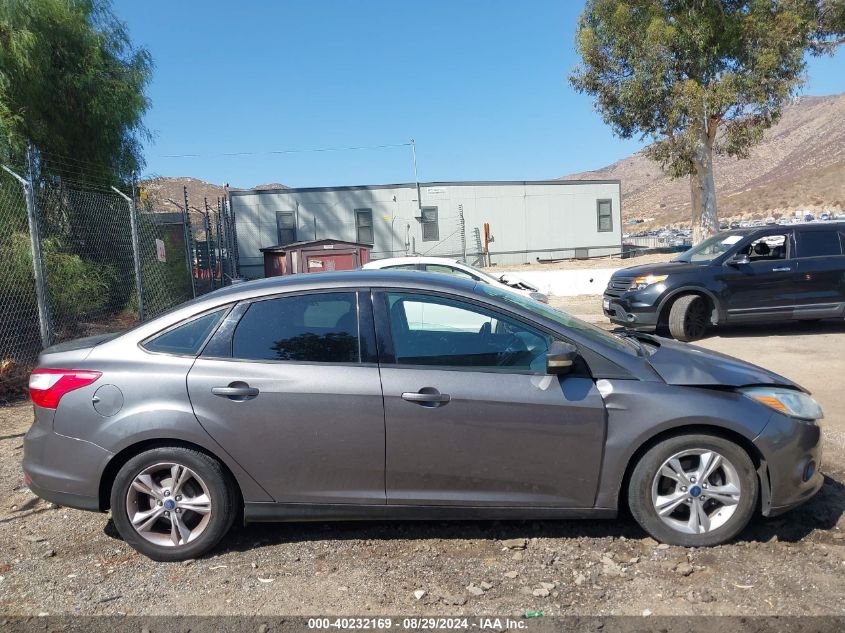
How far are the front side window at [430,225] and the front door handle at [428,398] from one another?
25903 millimetres

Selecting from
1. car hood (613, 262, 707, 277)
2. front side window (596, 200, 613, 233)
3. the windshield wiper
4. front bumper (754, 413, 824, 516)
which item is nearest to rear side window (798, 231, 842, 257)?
car hood (613, 262, 707, 277)

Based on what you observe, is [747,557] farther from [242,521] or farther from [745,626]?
[242,521]

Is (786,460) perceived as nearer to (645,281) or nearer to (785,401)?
(785,401)

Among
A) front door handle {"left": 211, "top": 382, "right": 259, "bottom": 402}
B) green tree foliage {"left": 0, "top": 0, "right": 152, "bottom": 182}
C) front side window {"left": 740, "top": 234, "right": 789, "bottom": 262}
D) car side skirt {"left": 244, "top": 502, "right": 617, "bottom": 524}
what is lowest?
car side skirt {"left": 244, "top": 502, "right": 617, "bottom": 524}

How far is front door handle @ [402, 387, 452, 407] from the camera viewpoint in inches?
143

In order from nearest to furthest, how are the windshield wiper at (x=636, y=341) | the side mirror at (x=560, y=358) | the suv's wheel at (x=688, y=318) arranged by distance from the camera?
the side mirror at (x=560, y=358), the windshield wiper at (x=636, y=341), the suv's wheel at (x=688, y=318)

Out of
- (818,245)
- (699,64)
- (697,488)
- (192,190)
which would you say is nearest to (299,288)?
(697,488)

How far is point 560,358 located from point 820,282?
8033mm

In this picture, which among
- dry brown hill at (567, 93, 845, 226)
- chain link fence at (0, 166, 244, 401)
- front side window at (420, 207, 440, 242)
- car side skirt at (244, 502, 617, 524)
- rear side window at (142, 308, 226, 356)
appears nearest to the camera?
car side skirt at (244, 502, 617, 524)

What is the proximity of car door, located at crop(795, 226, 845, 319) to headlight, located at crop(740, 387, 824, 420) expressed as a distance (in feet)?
22.4

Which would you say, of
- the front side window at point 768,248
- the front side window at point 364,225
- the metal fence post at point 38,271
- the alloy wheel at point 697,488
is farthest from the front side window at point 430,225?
the alloy wheel at point 697,488

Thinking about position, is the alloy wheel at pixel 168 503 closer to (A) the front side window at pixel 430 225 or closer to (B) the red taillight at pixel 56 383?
(B) the red taillight at pixel 56 383

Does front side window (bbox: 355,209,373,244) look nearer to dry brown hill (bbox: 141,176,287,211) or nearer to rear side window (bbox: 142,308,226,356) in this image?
rear side window (bbox: 142,308,226,356)

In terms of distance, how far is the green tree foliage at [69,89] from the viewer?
35.7 feet
